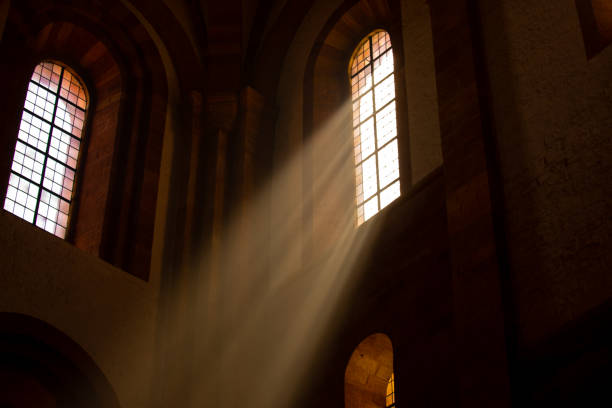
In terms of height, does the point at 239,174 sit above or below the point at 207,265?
above

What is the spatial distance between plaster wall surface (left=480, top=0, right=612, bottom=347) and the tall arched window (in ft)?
10.2

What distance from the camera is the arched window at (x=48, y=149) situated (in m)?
13.3

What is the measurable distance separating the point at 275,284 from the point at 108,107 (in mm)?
4005

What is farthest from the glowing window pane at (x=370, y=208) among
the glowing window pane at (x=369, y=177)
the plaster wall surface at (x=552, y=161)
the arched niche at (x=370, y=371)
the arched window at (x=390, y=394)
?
the plaster wall surface at (x=552, y=161)

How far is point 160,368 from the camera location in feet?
42.0

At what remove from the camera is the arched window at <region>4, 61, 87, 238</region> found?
13.3 m

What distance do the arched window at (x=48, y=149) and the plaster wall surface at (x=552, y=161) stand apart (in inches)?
254

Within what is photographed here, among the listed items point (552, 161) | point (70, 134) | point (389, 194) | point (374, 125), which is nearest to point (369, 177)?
point (389, 194)

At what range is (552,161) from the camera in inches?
356

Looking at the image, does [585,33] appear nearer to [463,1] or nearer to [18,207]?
[463,1]

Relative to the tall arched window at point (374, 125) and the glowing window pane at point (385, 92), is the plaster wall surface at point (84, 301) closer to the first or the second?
the tall arched window at point (374, 125)

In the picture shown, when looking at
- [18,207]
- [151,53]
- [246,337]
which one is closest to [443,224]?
[246,337]

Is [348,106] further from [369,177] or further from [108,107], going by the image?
[108,107]

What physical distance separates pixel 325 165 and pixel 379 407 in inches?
170
